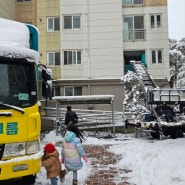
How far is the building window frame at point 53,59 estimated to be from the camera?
28.6m

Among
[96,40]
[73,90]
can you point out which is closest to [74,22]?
[96,40]

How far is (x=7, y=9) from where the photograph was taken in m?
27.7

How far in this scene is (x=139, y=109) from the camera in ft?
73.3

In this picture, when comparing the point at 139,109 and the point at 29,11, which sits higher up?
the point at 29,11

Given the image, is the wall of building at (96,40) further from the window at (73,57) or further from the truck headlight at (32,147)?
the truck headlight at (32,147)

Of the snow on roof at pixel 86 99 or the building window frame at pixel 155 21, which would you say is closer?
the snow on roof at pixel 86 99

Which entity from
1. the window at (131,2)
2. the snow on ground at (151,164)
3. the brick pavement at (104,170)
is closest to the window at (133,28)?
the window at (131,2)

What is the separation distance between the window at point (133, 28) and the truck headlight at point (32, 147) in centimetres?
2180

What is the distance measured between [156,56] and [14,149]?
2213 cm

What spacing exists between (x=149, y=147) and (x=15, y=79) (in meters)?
8.70

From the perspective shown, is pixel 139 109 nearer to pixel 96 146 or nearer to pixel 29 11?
pixel 96 146

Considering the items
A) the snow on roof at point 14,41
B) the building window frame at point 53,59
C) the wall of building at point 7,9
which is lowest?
the snow on roof at point 14,41

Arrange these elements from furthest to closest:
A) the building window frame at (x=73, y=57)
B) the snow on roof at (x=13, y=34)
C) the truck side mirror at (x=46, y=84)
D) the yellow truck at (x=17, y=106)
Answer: the building window frame at (x=73, y=57)
the truck side mirror at (x=46, y=84)
the snow on roof at (x=13, y=34)
the yellow truck at (x=17, y=106)

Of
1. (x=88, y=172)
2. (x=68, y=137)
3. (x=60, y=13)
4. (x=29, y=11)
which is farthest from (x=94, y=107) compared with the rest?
(x=68, y=137)
